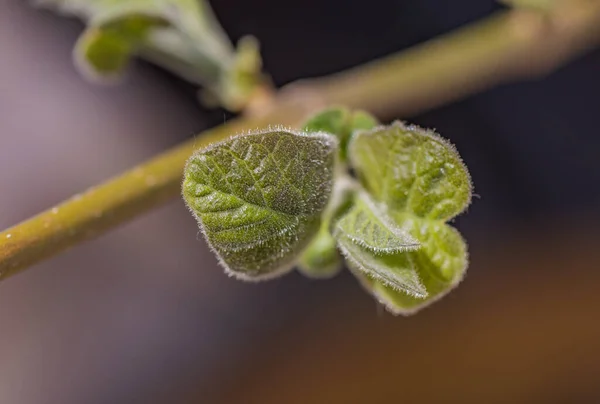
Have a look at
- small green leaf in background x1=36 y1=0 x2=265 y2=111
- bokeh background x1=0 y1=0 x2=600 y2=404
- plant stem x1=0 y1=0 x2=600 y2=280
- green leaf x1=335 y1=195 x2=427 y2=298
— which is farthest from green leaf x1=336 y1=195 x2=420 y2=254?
bokeh background x1=0 y1=0 x2=600 y2=404

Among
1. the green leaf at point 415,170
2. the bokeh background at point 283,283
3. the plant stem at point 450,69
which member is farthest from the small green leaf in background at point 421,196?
the bokeh background at point 283,283

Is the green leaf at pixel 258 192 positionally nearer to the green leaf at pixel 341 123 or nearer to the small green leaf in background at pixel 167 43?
the green leaf at pixel 341 123

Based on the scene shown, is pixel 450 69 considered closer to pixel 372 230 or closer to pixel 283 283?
pixel 372 230

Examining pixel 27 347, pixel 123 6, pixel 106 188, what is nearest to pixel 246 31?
pixel 123 6

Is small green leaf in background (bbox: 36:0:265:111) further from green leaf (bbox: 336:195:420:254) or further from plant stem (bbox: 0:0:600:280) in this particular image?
green leaf (bbox: 336:195:420:254)

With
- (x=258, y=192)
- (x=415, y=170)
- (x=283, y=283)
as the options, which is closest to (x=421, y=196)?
(x=415, y=170)

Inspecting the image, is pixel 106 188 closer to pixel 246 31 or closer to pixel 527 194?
pixel 246 31

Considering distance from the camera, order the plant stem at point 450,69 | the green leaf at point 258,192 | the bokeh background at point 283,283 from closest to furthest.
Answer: the green leaf at point 258,192 < the plant stem at point 450,69 < the bokeh background at point 283,283
